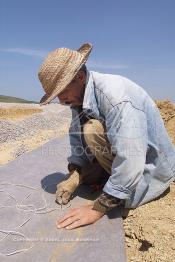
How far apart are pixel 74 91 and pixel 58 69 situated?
198 mm

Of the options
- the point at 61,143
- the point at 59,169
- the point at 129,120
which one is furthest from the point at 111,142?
the point at 61,143

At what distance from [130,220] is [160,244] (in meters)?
0.40

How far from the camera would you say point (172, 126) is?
668 cm

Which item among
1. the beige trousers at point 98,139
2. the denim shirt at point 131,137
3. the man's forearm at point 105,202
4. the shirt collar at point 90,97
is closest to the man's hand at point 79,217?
the man's forearm at point 105,202

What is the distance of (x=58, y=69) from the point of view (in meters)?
A: 2.84

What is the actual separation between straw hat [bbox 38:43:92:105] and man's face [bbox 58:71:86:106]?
78 millimetres

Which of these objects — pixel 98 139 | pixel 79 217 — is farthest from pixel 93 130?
pixel 79 217

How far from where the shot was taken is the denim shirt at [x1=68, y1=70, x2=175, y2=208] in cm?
271

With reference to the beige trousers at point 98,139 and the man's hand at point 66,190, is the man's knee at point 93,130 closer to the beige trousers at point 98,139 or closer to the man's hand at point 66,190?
the beige trousers at point 98,139

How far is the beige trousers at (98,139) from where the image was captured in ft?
9.76

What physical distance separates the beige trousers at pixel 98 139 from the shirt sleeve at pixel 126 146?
0.18 meters

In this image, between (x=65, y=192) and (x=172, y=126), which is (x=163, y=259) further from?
(x=172, y=126)

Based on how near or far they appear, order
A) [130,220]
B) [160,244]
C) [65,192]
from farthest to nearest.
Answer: [65,192], [130,220], [160,244]

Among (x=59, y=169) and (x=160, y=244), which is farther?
(x=59, y=169)
